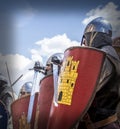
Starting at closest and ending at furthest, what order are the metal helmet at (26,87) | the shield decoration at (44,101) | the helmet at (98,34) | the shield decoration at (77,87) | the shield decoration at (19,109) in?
1. the shield decoration at (77,87)
2. the helmet at (98,34)
3. the shield decoration at (44,101)
4. the shield decoration at (19,109)
5. the metal helmet at (26,87)

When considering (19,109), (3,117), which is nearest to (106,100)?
(19,109)

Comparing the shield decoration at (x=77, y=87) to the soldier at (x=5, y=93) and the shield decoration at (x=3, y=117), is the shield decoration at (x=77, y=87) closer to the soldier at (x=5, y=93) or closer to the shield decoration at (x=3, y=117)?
the shield decoration at (x=3, y=117)

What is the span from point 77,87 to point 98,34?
24 centimetres

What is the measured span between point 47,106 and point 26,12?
139cm

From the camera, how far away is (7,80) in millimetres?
2814

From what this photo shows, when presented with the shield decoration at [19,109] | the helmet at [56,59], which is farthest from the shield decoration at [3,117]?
the shield decoration at [19,109]

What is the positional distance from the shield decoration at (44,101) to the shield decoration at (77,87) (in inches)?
8.4

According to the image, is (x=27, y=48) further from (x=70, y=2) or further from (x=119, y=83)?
(x=119, y=83)

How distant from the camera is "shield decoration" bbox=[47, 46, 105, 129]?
1.15 meters

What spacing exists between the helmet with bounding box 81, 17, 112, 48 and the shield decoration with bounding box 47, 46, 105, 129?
0.12m

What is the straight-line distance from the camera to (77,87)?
1169mm

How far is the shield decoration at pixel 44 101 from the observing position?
1418 millimetres

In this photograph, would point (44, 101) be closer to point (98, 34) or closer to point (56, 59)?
point (56, 59)

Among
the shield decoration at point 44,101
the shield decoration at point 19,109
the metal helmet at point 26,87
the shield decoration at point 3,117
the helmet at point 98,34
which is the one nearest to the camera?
the helmet at point 98,34
